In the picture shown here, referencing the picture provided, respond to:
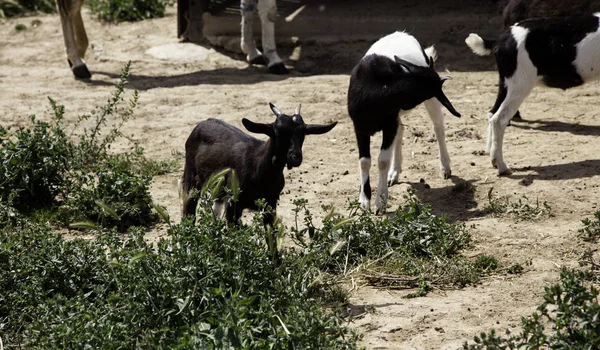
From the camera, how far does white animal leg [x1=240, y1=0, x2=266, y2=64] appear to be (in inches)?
480

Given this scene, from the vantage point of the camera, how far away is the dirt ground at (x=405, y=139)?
18.2 ft

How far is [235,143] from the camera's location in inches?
249

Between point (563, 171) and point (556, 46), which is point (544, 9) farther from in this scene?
point (563, 171)

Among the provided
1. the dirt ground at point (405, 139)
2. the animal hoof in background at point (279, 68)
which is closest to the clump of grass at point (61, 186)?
the dirt ground at point (405, 139)

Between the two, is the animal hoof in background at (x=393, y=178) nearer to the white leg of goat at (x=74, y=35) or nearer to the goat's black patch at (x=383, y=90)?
the goat's black patch at (x=383, y=90)

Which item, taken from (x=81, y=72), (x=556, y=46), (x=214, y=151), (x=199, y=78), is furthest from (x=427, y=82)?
(x=81, y=72)

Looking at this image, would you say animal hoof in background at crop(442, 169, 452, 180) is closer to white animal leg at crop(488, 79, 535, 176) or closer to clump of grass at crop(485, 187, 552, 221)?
white animal leg at crop(488, 79, 535, 176)

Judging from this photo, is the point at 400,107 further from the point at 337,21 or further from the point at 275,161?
the point at 337,21

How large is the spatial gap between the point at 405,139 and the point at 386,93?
2.19 meters

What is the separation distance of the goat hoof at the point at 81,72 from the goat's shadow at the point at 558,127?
5552mm

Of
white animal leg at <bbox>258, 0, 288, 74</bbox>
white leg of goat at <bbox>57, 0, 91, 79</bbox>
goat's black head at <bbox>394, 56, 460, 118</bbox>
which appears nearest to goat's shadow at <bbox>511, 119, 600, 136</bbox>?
goat's black head at <bbox>394, 56, 460, 118</bbox>

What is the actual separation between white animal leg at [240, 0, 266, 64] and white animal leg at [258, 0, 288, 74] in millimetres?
160

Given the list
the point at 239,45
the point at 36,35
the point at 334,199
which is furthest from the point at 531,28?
the point at 36,35

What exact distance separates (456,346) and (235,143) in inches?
87.7
